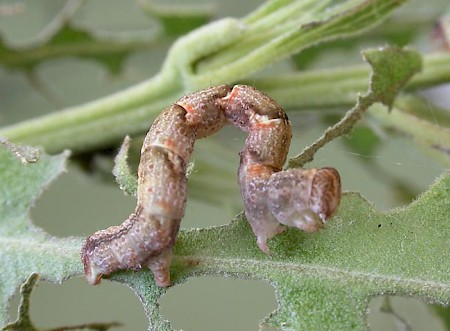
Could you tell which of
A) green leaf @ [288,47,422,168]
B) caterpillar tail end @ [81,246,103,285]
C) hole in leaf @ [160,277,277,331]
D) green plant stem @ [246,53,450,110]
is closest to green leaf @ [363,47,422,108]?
green leaf @ [288,47,422,168]

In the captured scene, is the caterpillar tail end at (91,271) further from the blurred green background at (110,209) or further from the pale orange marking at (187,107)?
the blurred green background at (110,209)

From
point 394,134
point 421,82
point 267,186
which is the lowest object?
point 394,134

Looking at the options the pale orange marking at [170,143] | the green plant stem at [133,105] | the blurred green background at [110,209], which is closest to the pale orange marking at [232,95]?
the pale orange marking at [170,143]

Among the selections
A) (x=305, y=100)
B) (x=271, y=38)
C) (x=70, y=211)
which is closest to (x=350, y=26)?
(x=271, y=38)

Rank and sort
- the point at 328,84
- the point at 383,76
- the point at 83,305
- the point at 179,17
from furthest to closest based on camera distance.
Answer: the point at 83,305, the point at 179,17, the point at 328,84, the point at 383,76

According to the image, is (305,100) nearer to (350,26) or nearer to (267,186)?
(350,26)

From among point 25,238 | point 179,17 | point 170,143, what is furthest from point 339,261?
point 179,17

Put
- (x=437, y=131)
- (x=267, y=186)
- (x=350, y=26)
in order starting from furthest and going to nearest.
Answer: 1. (x=437, y=131)
2. (x=350, y=26)
3. (x=267, y=186)

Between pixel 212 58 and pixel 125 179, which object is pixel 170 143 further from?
pixel 212 58
